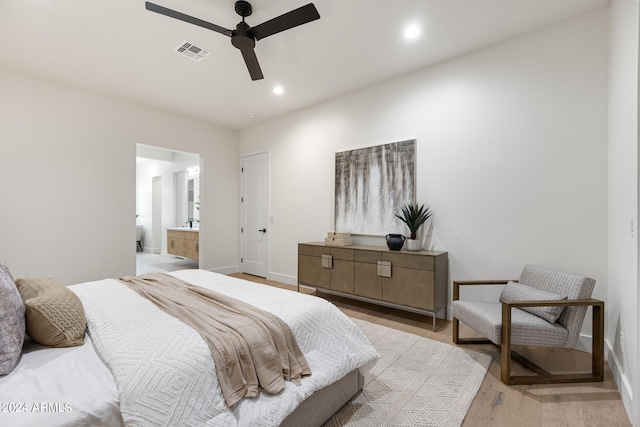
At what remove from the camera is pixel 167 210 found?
25.4ft

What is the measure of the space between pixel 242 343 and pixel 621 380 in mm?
2393

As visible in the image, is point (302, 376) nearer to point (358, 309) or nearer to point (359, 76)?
point (358, 309)

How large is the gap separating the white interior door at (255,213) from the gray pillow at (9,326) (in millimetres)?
3823

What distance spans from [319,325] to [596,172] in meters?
2.66

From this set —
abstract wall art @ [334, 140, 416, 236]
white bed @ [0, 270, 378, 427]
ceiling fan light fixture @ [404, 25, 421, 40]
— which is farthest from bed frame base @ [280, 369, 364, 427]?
ceiling fan light fixture @ [404, 25, 421, 40]

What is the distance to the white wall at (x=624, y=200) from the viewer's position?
1.63 metres

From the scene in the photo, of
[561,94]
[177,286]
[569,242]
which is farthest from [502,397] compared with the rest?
[561,94]

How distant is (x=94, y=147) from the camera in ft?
12.8

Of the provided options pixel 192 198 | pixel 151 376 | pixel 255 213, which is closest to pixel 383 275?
pixel 151 376

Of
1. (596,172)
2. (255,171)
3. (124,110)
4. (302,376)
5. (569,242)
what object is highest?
(124,110)

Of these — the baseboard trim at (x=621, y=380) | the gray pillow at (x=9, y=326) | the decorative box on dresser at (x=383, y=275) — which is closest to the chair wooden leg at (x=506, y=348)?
the baseboard trim at (x=621, y=380)

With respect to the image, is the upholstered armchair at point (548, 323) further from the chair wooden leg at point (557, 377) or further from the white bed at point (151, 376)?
the white bed at point (151, 376)

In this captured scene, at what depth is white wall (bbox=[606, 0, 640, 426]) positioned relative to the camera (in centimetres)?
163

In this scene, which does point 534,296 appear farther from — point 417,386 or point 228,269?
point 228,269
